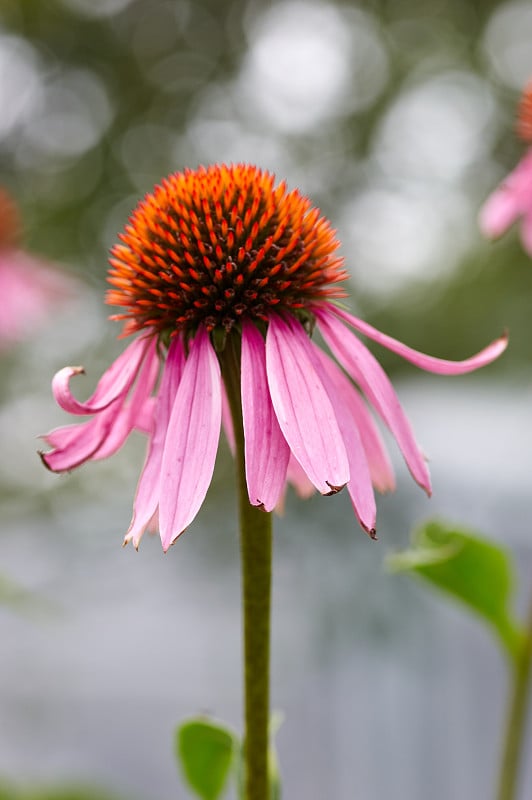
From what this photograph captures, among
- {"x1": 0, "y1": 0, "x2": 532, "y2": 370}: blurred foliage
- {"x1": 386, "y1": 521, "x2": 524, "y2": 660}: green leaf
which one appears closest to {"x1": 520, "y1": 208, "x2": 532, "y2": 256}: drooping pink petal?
{"x1": 386, "y1": 521, "x2": 524, "y2": 660}: green leaf

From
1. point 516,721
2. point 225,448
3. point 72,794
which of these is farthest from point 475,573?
point 225,448

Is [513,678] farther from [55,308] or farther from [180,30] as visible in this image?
[180,30]

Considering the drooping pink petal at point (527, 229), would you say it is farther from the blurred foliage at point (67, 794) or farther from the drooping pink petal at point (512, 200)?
the blurred foliage at point (67, 794)

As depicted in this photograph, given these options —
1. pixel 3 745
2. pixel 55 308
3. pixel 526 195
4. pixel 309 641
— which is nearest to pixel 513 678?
pixel 526 195

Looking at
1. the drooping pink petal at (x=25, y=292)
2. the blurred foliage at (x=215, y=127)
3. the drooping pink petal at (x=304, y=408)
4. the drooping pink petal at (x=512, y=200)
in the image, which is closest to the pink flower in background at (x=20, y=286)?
the drooping pink petal at (x=25, y=292)

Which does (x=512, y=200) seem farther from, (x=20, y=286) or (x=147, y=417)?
(x=20, y=286)

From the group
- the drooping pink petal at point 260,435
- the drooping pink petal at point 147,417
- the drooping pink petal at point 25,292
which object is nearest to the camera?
the drooping pink petal at point 260,435

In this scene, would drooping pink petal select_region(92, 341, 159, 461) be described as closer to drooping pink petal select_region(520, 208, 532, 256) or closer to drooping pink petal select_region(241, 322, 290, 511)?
drooping pink petal select_region(241, 322, 290, 511)
